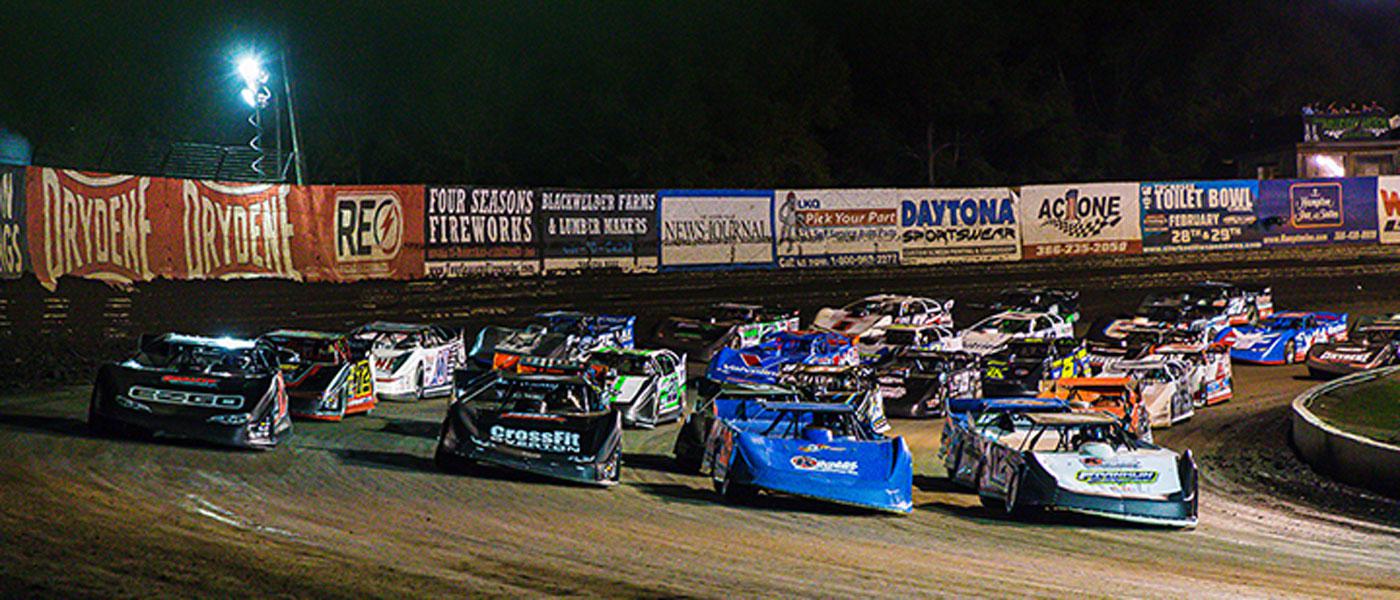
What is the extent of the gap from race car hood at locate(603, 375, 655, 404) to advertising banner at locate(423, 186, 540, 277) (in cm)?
1268

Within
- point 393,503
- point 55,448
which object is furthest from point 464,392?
point 55,448

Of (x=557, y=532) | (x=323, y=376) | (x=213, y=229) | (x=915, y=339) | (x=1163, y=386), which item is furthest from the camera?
(x=915, y=339)

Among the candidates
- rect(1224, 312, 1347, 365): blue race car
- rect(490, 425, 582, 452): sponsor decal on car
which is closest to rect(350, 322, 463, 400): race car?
rect(490, 425, 582, 452): sponsor decal on car

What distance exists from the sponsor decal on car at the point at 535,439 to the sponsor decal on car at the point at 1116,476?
5137mm

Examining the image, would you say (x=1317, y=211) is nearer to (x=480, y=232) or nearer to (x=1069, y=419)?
(x=480, y=232)

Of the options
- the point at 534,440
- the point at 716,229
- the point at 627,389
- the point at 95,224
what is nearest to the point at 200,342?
the point at 534,440

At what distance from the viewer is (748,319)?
107 ft

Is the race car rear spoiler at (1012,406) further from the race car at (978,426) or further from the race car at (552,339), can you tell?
the race car at (552,339)

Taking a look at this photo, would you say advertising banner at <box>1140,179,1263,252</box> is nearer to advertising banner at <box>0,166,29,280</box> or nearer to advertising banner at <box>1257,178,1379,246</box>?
advertising banner at <box>1257,178,1379,246</box>

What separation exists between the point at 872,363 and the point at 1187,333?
7.55m

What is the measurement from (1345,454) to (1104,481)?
5.67 m

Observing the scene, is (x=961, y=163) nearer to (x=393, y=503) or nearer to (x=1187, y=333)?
(x=1187, y=333)

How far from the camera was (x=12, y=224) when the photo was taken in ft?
80.3

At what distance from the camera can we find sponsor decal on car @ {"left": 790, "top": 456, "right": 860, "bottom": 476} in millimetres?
14391
